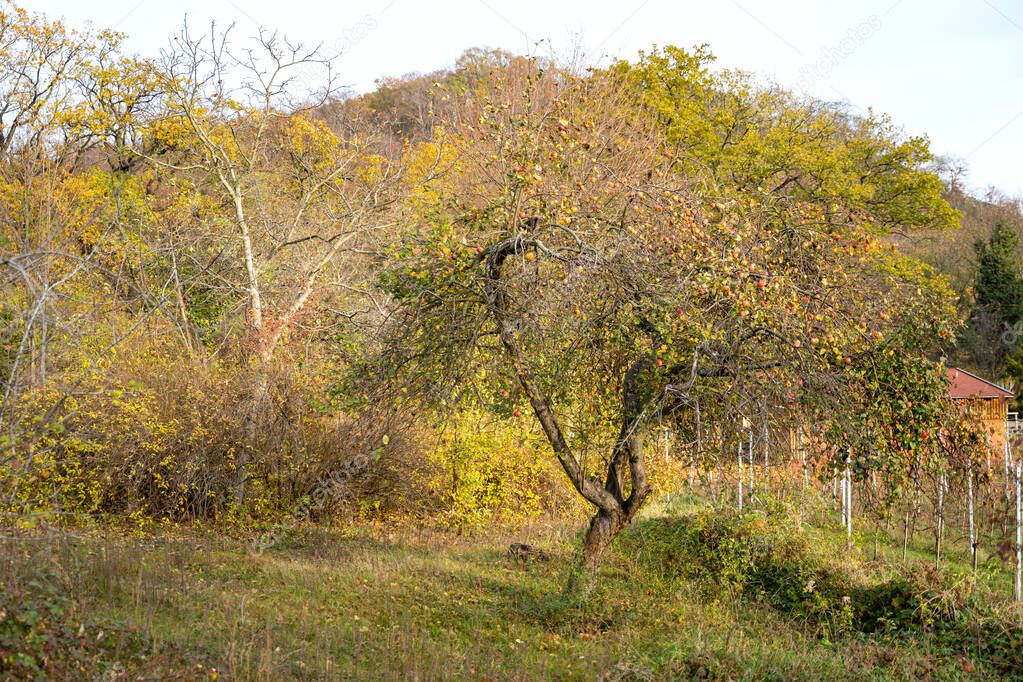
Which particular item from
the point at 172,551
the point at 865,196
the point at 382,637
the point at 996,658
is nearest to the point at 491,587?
the point at 382,637

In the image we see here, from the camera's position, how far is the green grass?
5668mm

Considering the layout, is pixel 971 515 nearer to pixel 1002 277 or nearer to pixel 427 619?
pixel 427 619

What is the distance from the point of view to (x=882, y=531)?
32.0ft

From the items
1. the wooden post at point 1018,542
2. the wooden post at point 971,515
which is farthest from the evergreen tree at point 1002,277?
the wooden post at point 1018,542

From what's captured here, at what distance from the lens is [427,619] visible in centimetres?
724

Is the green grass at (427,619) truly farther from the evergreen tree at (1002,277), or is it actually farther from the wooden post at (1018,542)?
the evergreen tree at (1002,277)

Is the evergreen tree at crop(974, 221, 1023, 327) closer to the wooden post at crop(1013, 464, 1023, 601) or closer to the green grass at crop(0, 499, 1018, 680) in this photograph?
the green grass at crop(0, 499, 1018, 680)

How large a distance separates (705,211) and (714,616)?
11.7ft

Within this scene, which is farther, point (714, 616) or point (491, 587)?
point (491, 587)

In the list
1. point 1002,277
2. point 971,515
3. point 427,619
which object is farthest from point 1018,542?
point 1002,277

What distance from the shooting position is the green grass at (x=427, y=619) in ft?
18.6

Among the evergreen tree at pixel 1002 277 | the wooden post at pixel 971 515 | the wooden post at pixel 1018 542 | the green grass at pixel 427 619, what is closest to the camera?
the green grass at pixel 427 619

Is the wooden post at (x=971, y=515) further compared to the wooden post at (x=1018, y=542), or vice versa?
the wooden post at (x=971, y=515)

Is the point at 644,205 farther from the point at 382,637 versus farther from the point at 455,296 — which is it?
the point at 382,637
